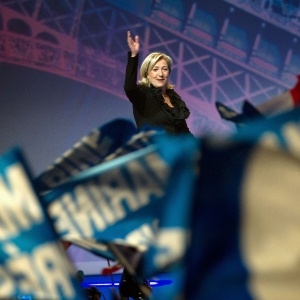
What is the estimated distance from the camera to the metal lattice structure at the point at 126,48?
4383 mm

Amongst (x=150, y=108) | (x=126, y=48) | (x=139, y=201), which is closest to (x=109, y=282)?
(x=150, y=108)

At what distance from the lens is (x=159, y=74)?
189 cm

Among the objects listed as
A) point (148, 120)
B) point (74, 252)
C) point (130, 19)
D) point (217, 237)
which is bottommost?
point (74, 252)

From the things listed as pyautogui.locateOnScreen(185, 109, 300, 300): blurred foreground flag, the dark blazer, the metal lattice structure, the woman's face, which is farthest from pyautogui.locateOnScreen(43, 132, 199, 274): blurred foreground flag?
the metal lattice structure

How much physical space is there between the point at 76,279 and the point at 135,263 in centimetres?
Answer: 6

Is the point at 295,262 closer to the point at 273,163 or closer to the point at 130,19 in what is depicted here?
Result: the point at 273,163

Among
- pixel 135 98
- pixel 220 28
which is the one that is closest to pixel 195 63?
pixel 220 28

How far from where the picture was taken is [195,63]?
4465 millimetres

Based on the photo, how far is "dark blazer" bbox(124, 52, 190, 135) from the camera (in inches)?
70.9

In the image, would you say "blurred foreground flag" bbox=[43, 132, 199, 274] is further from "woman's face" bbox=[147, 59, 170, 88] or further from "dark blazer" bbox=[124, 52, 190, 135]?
"woman's face" bbox=[147, 59, 170, 88]

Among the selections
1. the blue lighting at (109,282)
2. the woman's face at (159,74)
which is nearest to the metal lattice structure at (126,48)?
the blue lighting at (109,282)

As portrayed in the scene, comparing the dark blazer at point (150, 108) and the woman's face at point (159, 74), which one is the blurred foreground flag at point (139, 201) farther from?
the woman's face at point (159, 74)

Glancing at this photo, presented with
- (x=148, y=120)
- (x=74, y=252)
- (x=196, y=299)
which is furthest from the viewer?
(x=74, y=252)

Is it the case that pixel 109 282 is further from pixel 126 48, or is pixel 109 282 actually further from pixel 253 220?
pixel 253 220
